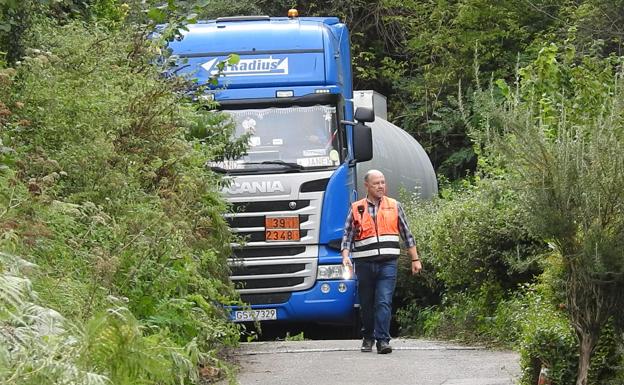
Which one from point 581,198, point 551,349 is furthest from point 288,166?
point 581,198

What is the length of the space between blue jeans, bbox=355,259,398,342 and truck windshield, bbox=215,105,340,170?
8.15 ft

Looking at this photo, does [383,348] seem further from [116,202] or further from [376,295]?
[116,202]

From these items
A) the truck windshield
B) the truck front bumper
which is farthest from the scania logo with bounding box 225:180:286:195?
the truck front bumper

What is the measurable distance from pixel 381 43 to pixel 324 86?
19396 mm

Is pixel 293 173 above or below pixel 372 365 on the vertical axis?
above

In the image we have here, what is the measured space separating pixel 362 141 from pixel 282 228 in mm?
1517

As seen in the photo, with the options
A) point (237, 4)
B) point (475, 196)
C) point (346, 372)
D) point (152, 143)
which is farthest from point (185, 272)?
point (237, 4)

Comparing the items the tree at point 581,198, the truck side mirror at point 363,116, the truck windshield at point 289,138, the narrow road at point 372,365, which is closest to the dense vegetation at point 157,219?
the tree at point 581,198

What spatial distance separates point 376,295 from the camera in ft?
44.8

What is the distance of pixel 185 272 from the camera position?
30.4 feet

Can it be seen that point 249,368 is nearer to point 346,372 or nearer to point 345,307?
point 346,372

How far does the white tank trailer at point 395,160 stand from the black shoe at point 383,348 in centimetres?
673

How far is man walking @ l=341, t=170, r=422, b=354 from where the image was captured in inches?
A: 534

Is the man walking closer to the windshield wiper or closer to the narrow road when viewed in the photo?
the narrow road
